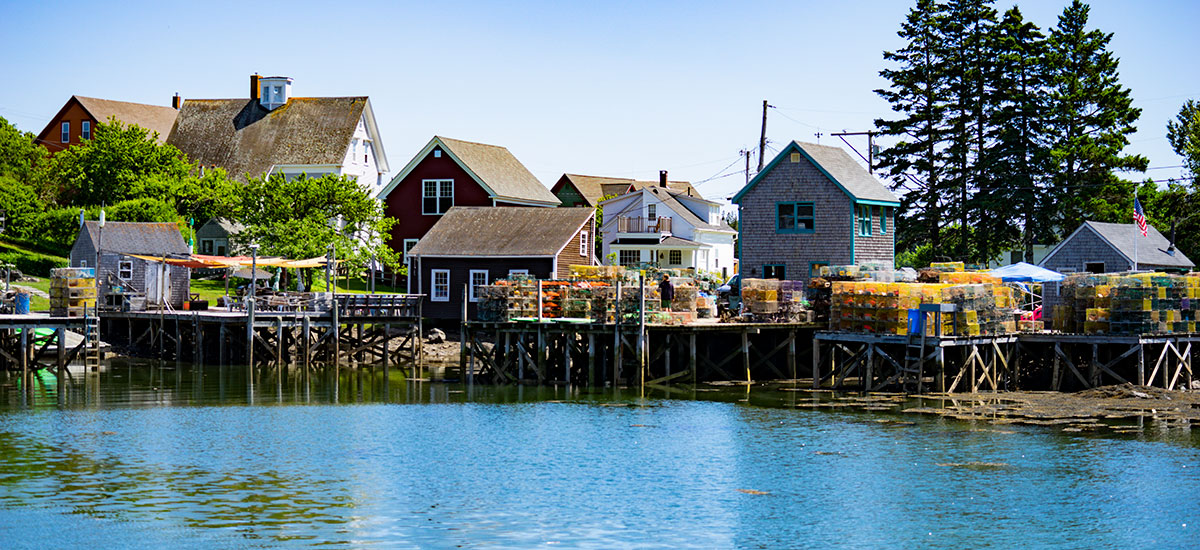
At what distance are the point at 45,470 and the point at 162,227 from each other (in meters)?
32.3

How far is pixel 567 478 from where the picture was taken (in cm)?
2591

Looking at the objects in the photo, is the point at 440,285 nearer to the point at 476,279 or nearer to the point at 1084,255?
the point at 476,279

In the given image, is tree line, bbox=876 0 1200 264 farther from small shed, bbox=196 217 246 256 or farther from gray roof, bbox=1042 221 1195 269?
small shed, bbox=196 217 246 256

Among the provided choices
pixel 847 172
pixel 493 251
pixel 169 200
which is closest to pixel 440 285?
pixel 493 251

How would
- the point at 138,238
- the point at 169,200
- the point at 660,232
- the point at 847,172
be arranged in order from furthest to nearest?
the point at 660,232 < the point at 169,200 < the point at 138,238 < the point at 847,172

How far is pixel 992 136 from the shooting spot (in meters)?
63.0

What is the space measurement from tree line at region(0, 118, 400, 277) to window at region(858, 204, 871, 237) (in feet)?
73.0

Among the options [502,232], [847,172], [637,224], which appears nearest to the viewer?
[847,172]

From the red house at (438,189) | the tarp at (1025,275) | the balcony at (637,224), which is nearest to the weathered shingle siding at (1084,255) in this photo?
the tarp at (1025,275)

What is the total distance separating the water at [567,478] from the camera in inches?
826

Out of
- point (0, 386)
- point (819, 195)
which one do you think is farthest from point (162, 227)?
point (819, 195)

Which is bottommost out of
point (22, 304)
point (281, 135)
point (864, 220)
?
point (22, 304)

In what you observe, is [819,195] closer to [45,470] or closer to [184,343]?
[184,343]

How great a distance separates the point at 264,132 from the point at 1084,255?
45.2 m
